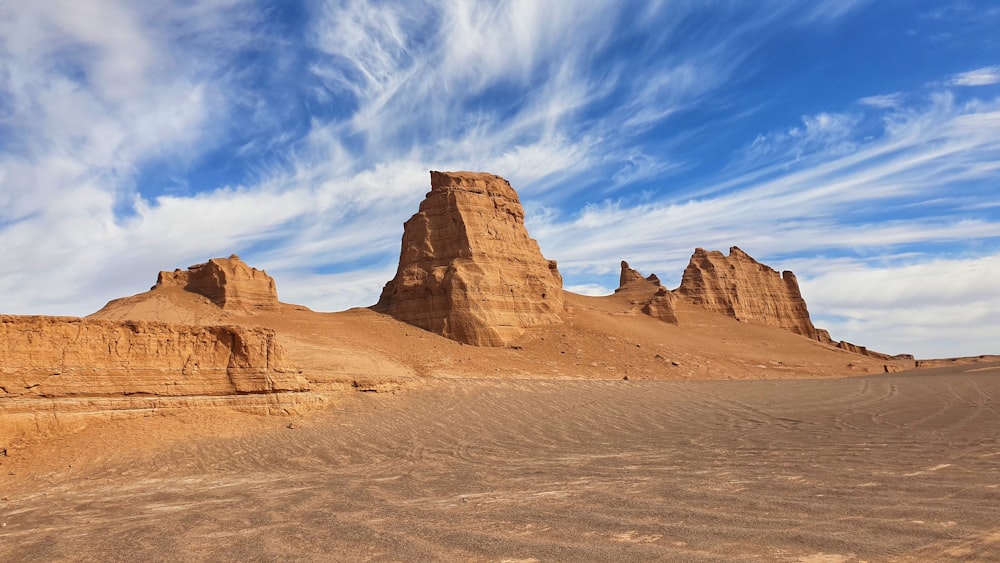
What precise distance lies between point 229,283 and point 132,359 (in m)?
23.9

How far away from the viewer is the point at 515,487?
27.2 ft

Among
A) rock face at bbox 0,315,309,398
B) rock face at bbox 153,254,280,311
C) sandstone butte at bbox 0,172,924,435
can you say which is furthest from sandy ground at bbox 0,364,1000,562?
rock face at bbox 153,254,280,311

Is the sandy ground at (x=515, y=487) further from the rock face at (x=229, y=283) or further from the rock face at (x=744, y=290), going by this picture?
the rock face at (x=744, y=290)

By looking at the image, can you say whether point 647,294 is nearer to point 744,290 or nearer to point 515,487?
point 744,290

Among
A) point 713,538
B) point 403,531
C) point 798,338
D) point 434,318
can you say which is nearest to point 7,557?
point 403,531

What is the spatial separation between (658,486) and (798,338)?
201 ft

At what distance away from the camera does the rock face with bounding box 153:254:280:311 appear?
35844 millimetres

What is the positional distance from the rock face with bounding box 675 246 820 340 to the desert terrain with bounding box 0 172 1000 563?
133 ft

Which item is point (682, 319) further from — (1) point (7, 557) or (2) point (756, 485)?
(1) point (7, 557)

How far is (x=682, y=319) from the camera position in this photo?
5850 centimetres

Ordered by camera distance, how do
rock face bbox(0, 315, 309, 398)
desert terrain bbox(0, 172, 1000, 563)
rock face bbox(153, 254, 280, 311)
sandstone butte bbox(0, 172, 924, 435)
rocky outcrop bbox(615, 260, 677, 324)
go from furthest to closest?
rocky outcrop bbox(615, 260, 677, 324), rock face bbox(153, 254, 280, 311), sandstone butte bbox(0, 172, 924, 435), rock face bbox(0, 315, 309, 398), desert terrain bbox(0, 172, 1000, 563)

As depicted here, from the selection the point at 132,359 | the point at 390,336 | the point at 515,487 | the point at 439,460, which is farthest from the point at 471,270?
the point at 515,487

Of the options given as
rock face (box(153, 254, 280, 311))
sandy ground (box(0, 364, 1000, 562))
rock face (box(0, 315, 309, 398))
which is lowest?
sandy ground (box(0, 364, 1000, 562))

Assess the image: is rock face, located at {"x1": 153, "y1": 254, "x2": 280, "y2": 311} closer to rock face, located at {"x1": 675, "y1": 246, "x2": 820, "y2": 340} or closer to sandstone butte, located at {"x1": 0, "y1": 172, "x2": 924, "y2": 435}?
sandstone butte, located at {"x1": 0, "y1": 172, "x2": 924, "y2": 435}
